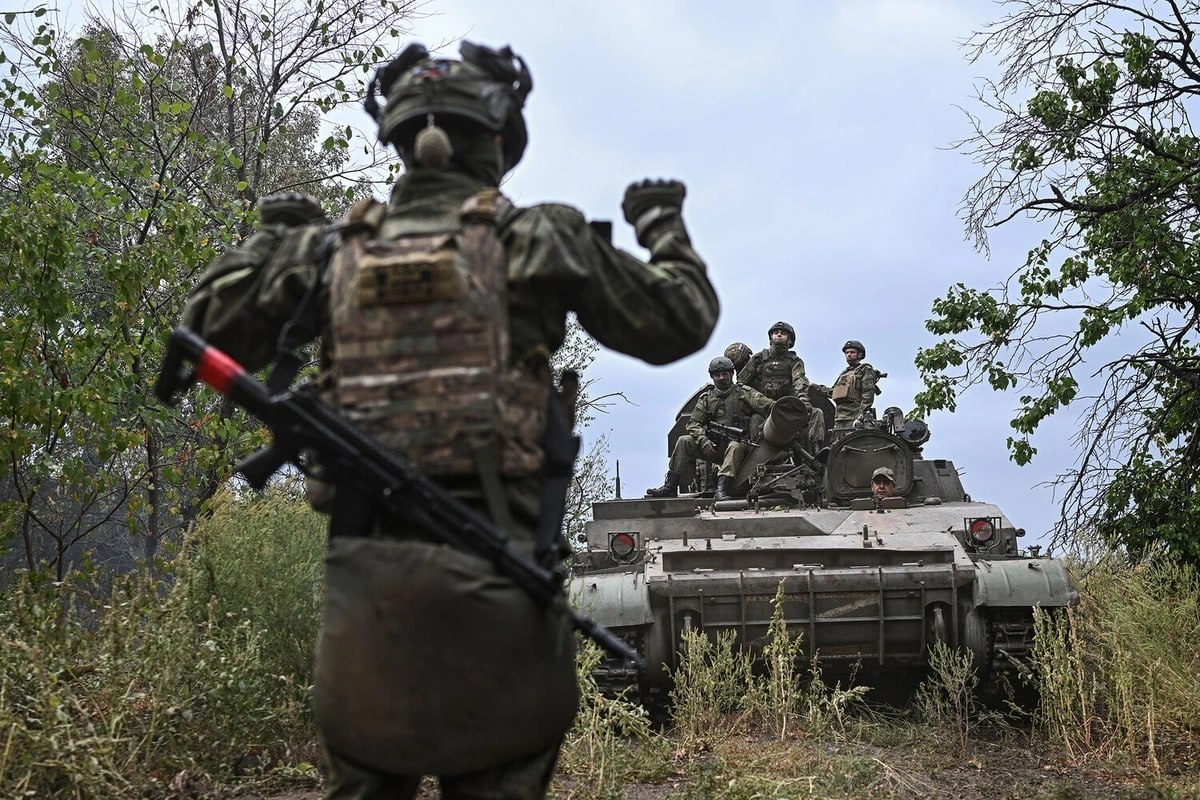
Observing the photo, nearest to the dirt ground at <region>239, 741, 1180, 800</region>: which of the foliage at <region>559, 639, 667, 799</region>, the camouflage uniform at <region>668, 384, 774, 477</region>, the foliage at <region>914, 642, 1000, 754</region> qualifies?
the foliage at <region>559, 639, 667, 799</region>

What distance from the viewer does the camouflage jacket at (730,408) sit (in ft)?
36.9

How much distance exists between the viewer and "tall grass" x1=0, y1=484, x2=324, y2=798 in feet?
17.3

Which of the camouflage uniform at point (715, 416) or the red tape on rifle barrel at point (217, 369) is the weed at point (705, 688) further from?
the red tape on rifle barrel at point (217, 369)

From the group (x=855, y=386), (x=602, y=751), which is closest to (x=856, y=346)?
(x=855, y=386)

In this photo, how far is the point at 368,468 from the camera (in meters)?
2.75

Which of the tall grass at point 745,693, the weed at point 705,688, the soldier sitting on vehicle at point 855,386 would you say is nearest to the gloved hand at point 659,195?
the tall grass at point 745,693

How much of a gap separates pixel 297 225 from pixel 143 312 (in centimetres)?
630

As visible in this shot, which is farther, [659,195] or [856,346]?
[856,346]

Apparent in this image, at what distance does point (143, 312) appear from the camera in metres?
9.16

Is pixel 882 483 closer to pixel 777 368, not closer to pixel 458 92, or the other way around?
pixel 777 368

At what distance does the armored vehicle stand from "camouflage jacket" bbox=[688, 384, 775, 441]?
1.87 metres

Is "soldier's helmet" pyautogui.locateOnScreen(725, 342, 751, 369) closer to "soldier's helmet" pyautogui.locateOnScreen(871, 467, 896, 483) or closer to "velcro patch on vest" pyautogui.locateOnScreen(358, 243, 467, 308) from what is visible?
"soldier's helmet" pyautogui.locateOnScreen(871, 467, 896, 483)

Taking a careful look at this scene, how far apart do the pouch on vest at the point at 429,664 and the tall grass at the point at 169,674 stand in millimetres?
2780

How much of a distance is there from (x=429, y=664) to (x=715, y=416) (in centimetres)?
881
